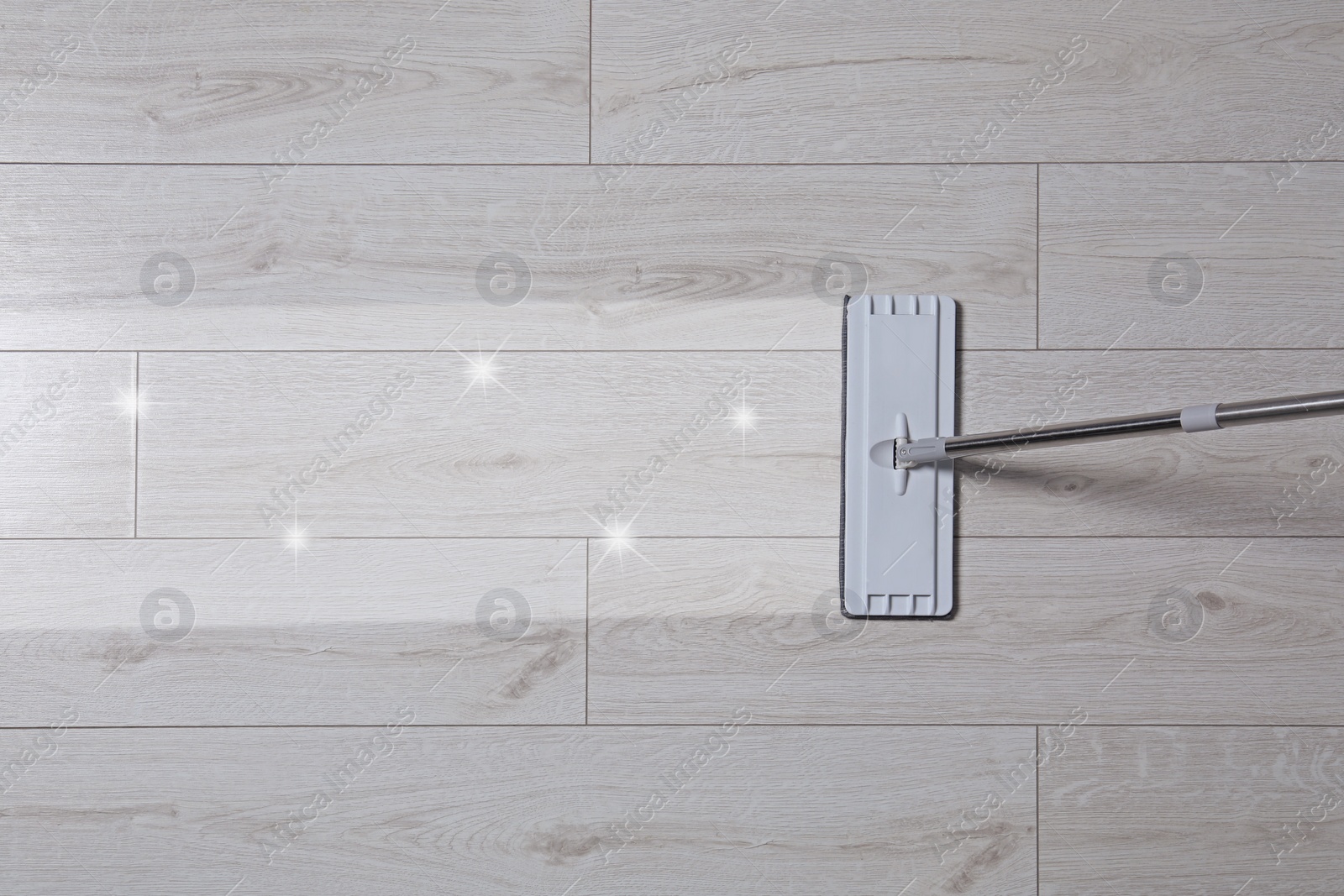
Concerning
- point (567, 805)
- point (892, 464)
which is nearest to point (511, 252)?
point (892, 464)

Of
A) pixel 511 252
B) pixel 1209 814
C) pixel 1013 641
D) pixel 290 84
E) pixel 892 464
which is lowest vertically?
pixel 1209 814

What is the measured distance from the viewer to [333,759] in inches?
34.2

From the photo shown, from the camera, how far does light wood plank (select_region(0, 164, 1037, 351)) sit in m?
0.88

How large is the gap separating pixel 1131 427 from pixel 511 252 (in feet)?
1.91

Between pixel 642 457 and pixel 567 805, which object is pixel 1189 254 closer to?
pixel 642 457

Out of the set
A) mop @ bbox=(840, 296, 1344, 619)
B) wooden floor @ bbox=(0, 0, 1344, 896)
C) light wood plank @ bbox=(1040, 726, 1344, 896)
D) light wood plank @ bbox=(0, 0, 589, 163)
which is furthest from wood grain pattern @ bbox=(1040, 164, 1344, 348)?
light wood plank @ bbox=(0, 0, 589, 163)

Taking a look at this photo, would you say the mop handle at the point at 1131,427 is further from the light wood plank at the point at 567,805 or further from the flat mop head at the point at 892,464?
the light wood plank at the point at 567,805

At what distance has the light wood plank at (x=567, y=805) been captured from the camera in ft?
2.85

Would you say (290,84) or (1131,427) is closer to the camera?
(1131,427)

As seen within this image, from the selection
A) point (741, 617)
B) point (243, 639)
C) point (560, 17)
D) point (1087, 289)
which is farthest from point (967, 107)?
point (243, 639)

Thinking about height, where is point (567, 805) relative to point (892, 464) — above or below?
below

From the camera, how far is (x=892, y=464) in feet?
2.82

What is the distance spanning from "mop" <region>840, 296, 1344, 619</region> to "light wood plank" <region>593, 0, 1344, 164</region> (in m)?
0.16

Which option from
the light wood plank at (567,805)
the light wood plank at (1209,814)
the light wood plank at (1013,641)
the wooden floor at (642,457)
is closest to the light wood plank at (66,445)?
the wooden floor at (642,457)
